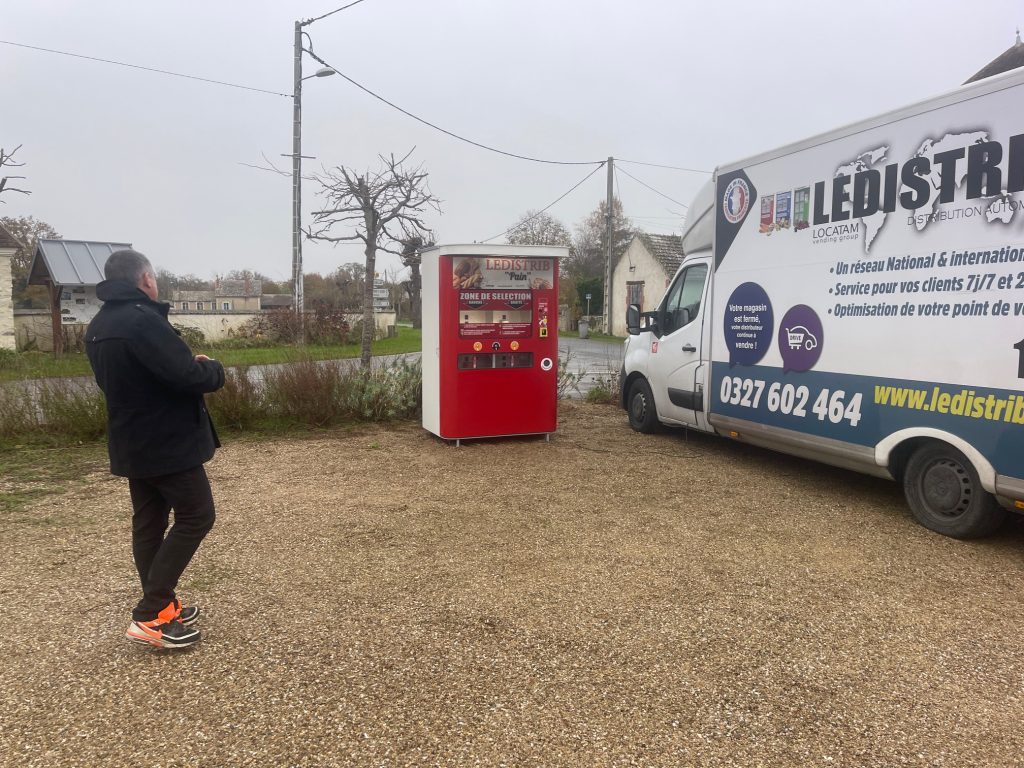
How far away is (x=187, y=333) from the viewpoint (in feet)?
60.6

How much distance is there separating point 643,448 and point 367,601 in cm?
474

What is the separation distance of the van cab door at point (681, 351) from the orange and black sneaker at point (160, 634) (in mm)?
5401

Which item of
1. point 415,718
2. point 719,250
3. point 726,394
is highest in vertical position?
point 719,250

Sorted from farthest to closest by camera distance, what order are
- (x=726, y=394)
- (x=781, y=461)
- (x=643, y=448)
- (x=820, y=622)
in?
(x=643, y=448)
(x=781, y=461)
(x=726, y=394)
(x=820, y=622)

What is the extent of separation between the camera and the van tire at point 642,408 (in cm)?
859

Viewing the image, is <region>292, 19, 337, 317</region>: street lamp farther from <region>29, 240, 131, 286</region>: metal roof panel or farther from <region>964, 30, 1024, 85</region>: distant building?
<region>964, 30, 1024, 85</region>: distant building

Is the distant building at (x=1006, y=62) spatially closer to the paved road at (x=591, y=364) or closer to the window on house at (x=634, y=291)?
the paved road at (x=591, y=364)

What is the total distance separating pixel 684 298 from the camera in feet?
25.2

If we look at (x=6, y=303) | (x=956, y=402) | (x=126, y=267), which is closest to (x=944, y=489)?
(x=956, y=402)

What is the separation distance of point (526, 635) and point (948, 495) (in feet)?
11.0

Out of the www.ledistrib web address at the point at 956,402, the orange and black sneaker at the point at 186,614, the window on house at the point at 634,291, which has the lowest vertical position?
the orange and black sneaker at the point at 186,614

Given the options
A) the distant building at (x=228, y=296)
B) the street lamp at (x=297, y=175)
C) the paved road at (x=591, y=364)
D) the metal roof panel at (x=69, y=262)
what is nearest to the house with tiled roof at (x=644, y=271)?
the paved road at (x=591, y=364)

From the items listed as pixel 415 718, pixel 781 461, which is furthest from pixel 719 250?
pixel 415 718

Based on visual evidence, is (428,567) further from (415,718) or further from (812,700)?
(812,700)
